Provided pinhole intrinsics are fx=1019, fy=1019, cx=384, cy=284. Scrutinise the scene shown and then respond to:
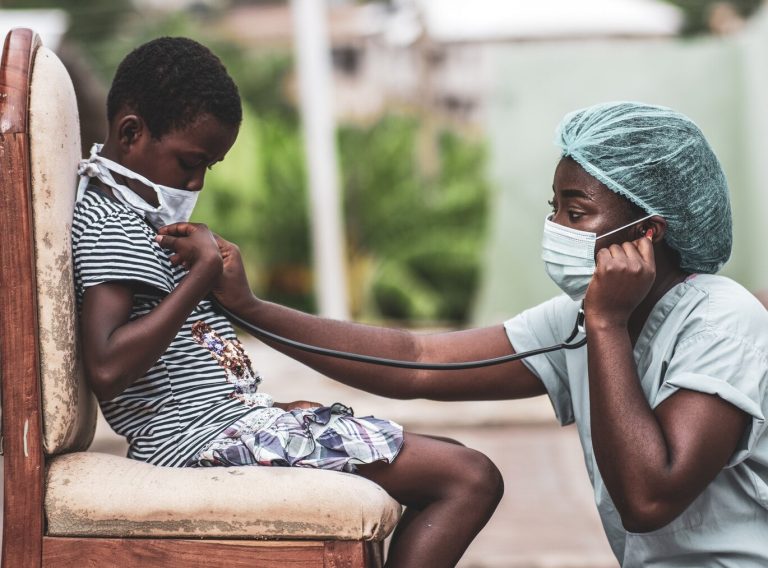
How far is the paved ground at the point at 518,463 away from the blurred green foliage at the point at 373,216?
2.53 m

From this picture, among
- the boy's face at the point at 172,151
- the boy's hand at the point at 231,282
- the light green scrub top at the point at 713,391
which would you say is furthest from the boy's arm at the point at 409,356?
the boy's face at the point at 172,151

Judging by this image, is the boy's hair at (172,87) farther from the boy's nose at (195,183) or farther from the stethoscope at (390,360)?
the stethoscope at (390,360)

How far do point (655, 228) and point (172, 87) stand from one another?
1.01 m

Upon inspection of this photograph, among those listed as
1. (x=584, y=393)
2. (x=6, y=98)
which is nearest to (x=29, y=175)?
(x=6, y=98)

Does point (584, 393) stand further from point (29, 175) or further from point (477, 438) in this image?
point (477, 438)

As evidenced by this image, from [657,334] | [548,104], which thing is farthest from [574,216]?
[548,104]

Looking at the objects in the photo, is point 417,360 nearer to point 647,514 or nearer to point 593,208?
point 593,208

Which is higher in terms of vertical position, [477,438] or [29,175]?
[29,175]

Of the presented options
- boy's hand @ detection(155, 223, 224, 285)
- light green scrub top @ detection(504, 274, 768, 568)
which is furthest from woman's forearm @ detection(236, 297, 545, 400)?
boy's hand @ detection(155, 223, 224, 285)

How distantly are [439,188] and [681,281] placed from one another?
31.6 feet

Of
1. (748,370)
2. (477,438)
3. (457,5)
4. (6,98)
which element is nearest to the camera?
(6,98)

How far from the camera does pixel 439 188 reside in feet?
38.5

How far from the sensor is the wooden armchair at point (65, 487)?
179 cm

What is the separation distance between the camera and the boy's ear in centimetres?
204
